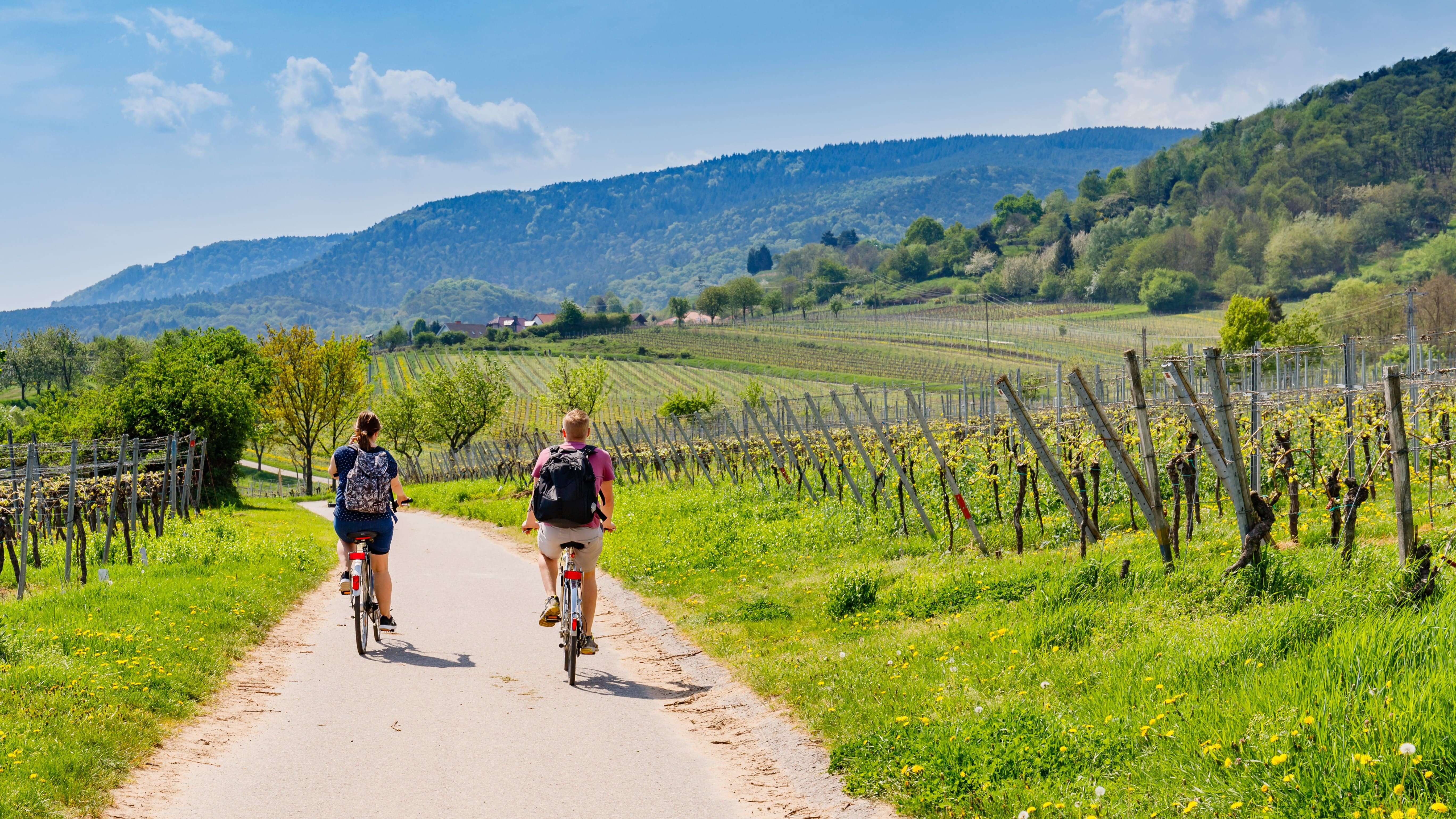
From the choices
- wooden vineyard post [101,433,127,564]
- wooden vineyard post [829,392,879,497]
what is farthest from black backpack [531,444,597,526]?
wooden vineyard post [101,433,127,564]

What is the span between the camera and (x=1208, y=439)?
680 centimetres

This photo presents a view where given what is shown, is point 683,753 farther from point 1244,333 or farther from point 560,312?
point 560,312

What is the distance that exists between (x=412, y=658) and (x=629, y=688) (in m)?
1.94

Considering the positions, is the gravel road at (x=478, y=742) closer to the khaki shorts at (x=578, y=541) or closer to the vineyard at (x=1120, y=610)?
the vineyard at (x=1120, y=610)

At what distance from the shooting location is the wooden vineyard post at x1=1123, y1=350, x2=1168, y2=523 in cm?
723

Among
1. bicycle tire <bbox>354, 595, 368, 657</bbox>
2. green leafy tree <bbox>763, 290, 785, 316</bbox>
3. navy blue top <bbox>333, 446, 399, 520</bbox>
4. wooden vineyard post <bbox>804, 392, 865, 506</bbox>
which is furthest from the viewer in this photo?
green leafy tree <bbox>763, 290, 785, 316</bbox>

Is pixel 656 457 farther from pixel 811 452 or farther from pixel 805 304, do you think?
pixel 805 304

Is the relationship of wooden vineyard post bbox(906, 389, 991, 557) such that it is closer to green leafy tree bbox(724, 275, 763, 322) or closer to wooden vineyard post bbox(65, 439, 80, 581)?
wooden vineyard post bbox(65, 439, 80, 581)

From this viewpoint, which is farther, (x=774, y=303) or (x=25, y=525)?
(x=774, y=303)

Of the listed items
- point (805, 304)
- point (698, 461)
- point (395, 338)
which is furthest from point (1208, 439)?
point (395, 338)

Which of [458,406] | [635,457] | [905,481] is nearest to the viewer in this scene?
[905,481]

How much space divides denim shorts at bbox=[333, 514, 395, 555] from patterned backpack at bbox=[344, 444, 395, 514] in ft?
0.28

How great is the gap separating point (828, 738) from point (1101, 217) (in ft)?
652

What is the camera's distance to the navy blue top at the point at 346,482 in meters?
8.45
